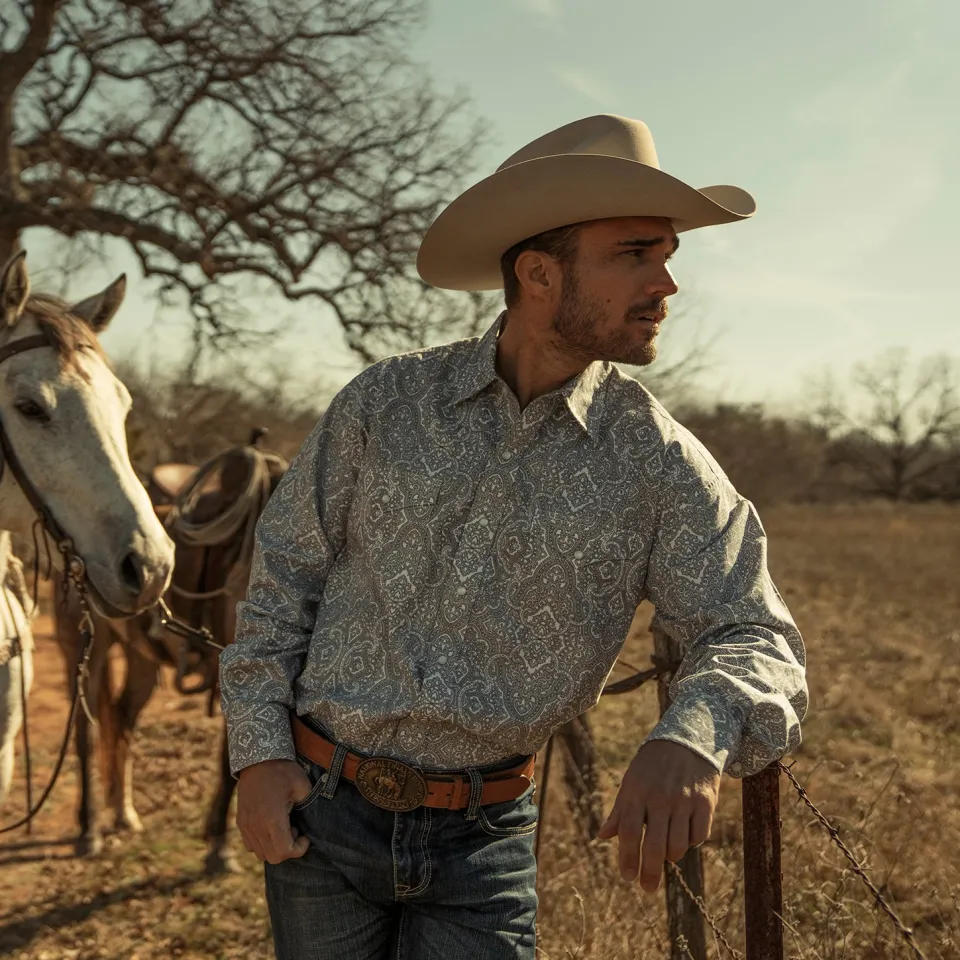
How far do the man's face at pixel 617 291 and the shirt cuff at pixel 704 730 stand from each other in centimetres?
64

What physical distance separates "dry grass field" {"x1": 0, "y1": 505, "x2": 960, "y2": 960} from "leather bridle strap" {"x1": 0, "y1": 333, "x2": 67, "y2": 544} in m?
1.87

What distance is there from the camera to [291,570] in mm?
1796

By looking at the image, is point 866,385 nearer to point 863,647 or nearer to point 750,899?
point 863,647

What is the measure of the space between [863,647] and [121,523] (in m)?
9.02

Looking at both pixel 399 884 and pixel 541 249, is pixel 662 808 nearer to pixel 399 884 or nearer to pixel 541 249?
pixel 399 884

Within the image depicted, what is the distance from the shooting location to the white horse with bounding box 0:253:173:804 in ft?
9.12

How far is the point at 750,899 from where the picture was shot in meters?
1.58

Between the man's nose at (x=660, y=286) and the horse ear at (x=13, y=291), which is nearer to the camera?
the man's nose at (x=660, y=286)

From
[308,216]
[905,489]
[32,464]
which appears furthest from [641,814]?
[905,489]

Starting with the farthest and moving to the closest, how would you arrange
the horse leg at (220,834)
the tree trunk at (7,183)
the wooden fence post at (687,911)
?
the tree trunk at (7,183) < the horse leg at (220,834) < the wooden fence post at (687,911)

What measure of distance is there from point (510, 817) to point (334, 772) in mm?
337

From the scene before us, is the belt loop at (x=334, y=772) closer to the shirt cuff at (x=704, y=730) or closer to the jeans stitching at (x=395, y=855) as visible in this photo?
the jeans stitching at (x=395, y=855)

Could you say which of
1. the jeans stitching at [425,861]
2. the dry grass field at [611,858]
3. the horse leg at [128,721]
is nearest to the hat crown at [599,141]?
the jeans stitching at [425,861]

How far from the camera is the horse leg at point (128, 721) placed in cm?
523
